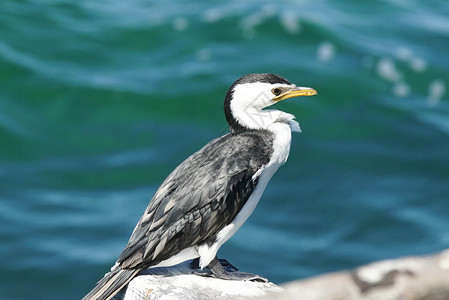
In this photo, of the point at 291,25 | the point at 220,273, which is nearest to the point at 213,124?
the point at 291,25

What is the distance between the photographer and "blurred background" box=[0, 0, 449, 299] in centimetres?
1179

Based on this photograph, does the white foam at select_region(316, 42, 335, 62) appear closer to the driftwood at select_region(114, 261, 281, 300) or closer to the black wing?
the black wing

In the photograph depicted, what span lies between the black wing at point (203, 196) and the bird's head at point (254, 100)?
0.40 ft

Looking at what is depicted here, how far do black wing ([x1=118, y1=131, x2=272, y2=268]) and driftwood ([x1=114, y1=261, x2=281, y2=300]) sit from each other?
0.26 meters

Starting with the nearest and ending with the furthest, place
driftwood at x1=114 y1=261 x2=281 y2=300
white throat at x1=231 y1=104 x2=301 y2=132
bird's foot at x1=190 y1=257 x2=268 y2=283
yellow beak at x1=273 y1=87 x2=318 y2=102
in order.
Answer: driftwood at x1=114 y1=261 x2=281 y2=300, bird's foot at x1=190 y1=257 x2=268 y2=283, white throat at x1=231 y1=104 x2=301 y2=132, yellow beak at x1=273 y1=87 x2=318 y2=102

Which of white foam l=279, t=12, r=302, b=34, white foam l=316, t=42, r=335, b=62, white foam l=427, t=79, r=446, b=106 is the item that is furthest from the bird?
white foam l=279, t=12, r=302, b=34

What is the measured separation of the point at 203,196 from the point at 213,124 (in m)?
8.41

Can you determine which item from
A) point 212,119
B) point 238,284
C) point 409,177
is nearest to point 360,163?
point 409,177

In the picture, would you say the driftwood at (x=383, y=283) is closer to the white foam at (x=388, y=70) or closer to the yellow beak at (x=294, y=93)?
the yellow beak at (x=294, y=93)

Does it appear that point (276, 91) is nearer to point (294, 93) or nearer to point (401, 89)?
point (294, 93)

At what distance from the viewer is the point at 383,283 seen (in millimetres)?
2656

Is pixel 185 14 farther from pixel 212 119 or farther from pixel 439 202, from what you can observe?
pixel 439 202

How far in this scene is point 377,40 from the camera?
1602cm

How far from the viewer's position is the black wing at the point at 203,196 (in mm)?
5215
